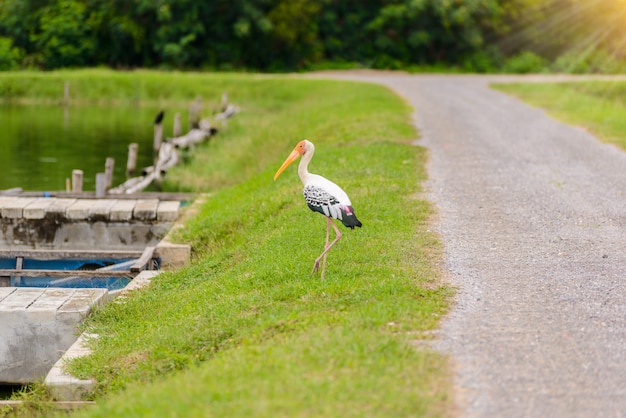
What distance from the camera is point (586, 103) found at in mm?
29812

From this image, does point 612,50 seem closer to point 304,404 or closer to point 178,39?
point 178,39

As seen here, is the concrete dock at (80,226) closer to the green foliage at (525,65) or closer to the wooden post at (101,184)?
the wooden post at (101,184)

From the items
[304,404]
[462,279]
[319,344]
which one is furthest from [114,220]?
[304,404]

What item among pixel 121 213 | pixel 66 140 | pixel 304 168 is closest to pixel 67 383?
pixel 304 168

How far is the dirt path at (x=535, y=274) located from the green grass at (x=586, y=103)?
121 inches

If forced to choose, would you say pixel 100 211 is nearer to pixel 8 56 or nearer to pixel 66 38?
pixel 8 56

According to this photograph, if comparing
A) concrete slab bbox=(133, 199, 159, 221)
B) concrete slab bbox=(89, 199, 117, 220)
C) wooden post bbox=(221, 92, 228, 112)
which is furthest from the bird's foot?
wooden post bbox=(221, 92, 228, 112)

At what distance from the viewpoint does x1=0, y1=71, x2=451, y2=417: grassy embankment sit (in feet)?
19.5

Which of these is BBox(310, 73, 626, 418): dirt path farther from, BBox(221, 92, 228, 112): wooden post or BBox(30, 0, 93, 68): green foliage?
BBox(30, 0, 93, 68): green foliage

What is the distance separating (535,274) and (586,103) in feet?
73.1

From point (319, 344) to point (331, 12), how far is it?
2186 inches

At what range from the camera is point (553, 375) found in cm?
632

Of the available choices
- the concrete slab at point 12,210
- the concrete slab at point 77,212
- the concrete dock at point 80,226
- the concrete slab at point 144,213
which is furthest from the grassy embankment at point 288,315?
the concrete slab at point 12,210

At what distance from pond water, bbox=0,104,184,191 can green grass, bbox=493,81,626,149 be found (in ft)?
41.5
